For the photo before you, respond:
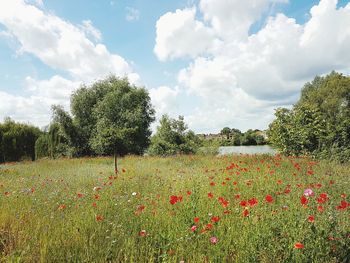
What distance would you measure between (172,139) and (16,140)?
1493 centimetres

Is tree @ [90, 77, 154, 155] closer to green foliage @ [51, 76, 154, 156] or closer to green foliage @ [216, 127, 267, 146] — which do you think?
green foliage @ [51, 76, 154, 156]

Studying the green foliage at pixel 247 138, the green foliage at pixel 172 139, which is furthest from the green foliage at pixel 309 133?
the green foliage at pixel 247 138

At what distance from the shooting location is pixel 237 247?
3090 millimetres

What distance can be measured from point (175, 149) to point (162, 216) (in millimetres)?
20326

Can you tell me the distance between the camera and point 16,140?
26.8m

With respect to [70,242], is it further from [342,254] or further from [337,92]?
[337,92]

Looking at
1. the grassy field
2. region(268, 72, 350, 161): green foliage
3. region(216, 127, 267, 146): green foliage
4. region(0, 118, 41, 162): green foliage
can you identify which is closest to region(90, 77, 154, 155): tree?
region(0, 118, 41, 162): green foliage

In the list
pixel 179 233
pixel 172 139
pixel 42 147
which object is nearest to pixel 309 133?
pixel 172 139

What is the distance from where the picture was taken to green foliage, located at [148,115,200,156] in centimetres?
2428

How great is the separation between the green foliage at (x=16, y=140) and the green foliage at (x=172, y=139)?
12.1 m

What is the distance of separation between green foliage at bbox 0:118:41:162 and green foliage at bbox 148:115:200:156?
477 inches

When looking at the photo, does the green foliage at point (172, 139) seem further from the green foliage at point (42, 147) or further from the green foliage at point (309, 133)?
the green foliage at point (42, 147)

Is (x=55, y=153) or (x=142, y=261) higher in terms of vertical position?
(x=55, y=153)

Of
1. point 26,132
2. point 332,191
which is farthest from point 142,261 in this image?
point 26,132
